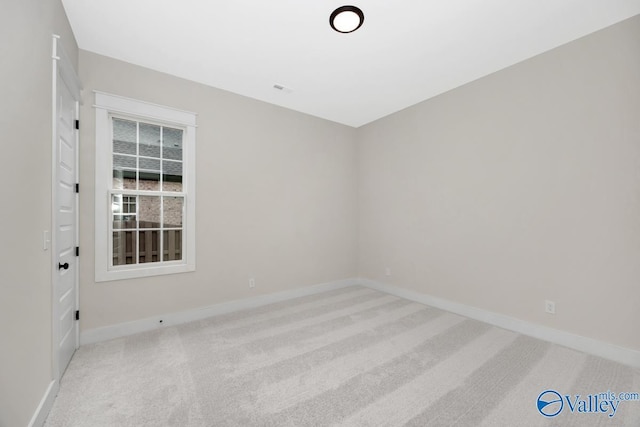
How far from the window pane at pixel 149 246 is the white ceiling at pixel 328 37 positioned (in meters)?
1.92

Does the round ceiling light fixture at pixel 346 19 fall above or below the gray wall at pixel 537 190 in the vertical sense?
above

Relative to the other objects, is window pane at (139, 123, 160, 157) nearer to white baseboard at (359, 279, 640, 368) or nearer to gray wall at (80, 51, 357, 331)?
gray wall at (80, 51, 357, 331)

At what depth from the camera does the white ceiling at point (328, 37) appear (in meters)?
2.17

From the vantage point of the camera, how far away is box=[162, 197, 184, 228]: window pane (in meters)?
3.21

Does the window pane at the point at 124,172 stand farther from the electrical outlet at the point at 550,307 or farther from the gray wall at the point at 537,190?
the electrical outlet at the point at 550,307

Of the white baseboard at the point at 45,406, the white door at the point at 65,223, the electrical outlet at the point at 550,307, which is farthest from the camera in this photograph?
the electrical outlet at the point at 550,307

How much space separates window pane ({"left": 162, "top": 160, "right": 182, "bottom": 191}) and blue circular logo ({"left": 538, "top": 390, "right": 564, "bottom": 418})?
3.93 meters

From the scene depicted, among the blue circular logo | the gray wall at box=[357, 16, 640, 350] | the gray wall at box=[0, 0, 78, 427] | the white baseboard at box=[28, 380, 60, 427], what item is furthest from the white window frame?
the blue circular logo

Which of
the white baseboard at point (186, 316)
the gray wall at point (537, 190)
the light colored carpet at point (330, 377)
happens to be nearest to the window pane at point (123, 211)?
the white baseboard at point (186, 316)

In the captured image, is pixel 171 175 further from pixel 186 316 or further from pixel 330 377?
pixel 330 377

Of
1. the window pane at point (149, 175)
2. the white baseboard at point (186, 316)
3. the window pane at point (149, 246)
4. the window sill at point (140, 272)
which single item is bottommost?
the white baseboard at point (186, 316)

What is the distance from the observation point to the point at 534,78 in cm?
284

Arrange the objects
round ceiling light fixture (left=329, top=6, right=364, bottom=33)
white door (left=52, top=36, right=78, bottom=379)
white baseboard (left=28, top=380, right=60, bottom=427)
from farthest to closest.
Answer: round ceiling light fixture (left=329, top=6, right=364, bottom=33) < white door (left=52, top=36, right=78, bottom=379) < white baseboard (left=28, top=380, right=60, bottom=427)

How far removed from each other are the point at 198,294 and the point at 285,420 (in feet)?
6.97
